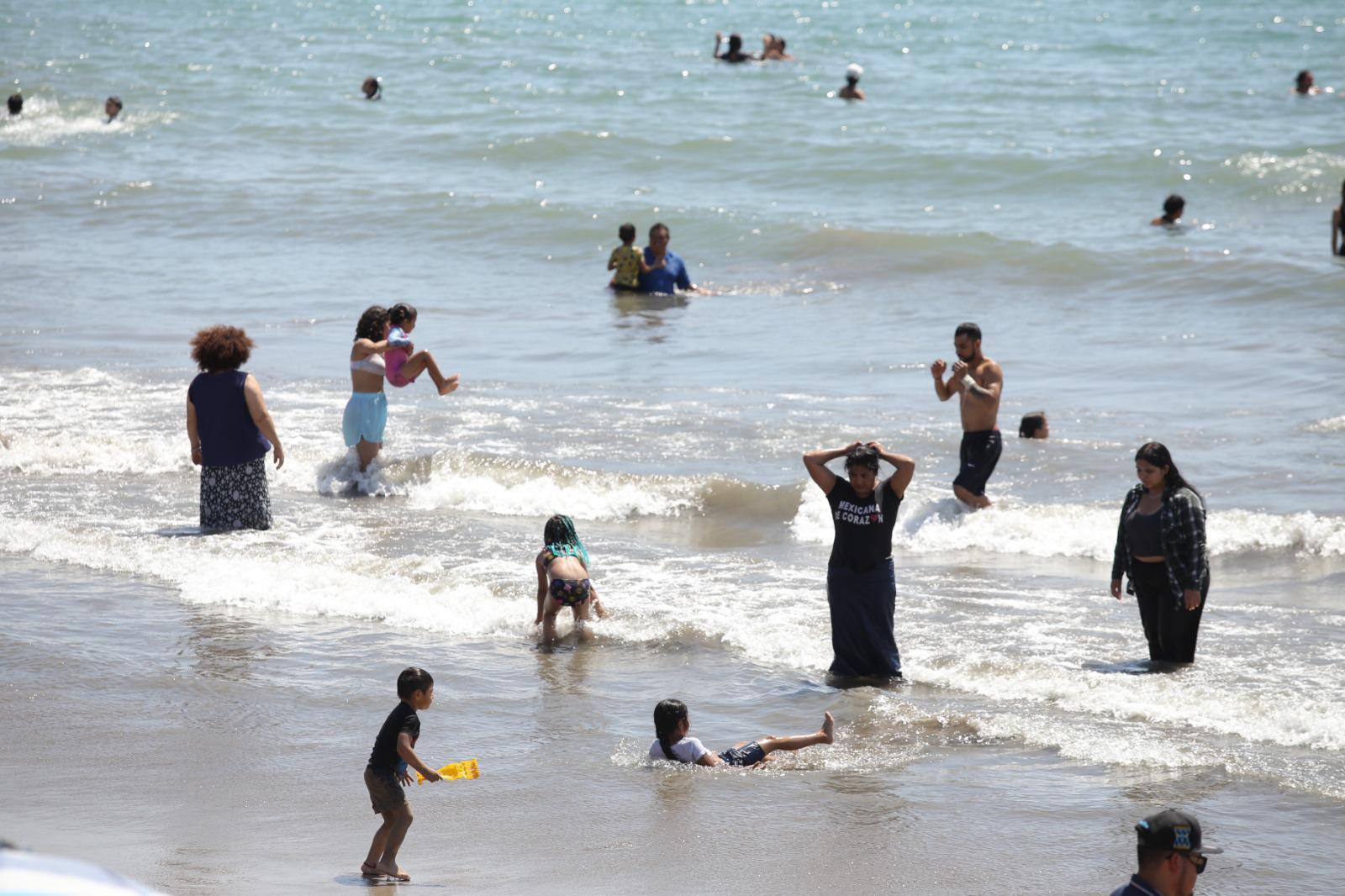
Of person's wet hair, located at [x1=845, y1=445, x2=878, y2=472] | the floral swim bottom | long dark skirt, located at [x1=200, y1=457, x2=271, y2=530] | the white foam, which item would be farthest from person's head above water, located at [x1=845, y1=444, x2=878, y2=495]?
long dark skirt, located at [x1=200, y1=457, x2=271, y2=530]

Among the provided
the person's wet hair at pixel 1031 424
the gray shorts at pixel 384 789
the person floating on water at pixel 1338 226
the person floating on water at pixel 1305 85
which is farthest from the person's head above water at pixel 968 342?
the person floating on water at pixel 1305 85

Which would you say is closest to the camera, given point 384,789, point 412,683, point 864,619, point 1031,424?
point 384,789

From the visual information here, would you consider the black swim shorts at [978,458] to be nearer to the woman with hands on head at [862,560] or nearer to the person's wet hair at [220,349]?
the woman with hands on head at [862,560]

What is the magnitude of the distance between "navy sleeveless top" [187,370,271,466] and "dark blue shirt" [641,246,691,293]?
9.19 metres

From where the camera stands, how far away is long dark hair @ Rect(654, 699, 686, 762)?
674 cm

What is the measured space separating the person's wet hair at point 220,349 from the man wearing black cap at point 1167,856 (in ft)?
23.8

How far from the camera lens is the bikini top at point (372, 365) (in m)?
11.6

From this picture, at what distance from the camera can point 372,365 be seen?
1162cm

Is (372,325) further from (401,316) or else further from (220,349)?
(220,349)

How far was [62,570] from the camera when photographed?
9648mm

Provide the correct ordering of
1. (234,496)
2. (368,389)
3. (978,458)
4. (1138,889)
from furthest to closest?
(368,389), (978,458), (234,496), (1138,889)

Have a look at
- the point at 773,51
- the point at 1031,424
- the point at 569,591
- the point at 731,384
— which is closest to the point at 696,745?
the point at 569,591

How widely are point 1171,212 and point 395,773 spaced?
1790 cm

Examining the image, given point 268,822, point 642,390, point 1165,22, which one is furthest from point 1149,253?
point 1165,22
